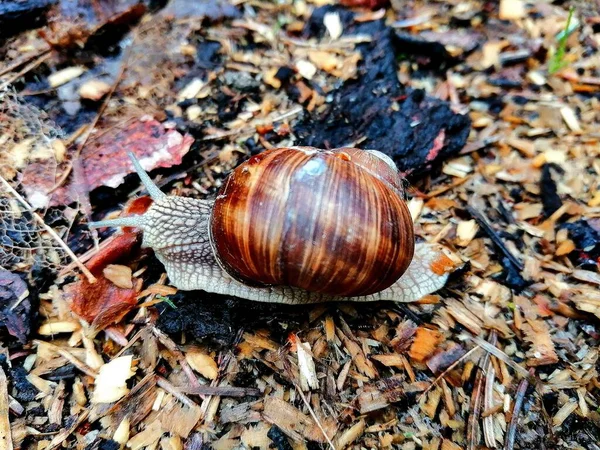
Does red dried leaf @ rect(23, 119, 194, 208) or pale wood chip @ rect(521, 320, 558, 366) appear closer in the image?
pale wood chip @ rect(521, 320, 558, 366)

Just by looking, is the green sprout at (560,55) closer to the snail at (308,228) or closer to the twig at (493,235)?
the twig at (493,235)

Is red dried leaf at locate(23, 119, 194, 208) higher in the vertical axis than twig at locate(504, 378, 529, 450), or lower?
higher

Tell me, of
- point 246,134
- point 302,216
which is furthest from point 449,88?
point 302,216

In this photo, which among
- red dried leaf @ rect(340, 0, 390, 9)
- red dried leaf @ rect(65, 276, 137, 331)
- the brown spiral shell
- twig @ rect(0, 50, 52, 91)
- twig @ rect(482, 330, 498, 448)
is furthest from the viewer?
red dried leaf @ rect(340, 0, 390, 9)

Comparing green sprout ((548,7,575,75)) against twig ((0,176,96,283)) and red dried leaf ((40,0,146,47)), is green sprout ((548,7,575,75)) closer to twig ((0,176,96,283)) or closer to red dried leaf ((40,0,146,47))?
red dried leaf ((40,0,146,47))

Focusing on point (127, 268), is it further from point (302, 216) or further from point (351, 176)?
point (351, 176)

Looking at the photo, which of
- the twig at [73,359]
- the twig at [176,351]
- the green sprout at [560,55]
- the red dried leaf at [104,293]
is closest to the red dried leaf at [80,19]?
the red dried leaf at [104,293]

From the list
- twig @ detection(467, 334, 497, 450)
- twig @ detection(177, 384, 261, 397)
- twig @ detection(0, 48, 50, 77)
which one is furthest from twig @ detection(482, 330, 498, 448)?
twig @ detection(0, 48, 50, 77)

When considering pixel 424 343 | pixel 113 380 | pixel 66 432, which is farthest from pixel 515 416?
pixel 66 432
